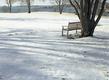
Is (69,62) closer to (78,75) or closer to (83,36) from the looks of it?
(78,75)

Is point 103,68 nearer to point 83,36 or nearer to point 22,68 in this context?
point 22,68

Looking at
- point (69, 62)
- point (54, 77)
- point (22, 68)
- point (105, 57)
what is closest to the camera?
point (54, 77)

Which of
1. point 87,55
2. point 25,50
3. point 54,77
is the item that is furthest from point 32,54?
point 54,77

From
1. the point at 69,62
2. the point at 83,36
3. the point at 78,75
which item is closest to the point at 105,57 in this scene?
the point at 69,62

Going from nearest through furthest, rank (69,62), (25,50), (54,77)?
(54,77) → (69,62) → (25,50)

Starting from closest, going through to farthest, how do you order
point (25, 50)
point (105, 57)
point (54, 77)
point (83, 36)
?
point (54, 77), point (105, 57), point (25, 50), point (83, 36)

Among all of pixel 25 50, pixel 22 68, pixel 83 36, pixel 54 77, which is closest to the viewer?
pixel 54 77

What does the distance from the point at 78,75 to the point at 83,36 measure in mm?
10570

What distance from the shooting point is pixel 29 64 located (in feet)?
29.6

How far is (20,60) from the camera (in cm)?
957

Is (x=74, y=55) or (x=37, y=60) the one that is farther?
(x=74, y=55)

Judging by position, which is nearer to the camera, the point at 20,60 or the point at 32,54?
the point at 20,60

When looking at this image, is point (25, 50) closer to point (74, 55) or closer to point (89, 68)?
point (74, 55)

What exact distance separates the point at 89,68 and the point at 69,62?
0.89m
